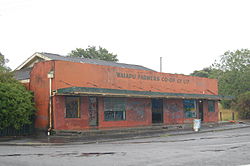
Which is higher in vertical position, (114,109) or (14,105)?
(14,105)

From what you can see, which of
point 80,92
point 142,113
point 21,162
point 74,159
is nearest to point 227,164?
point 74,159

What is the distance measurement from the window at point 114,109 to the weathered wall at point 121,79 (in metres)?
1.07

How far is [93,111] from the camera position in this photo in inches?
888

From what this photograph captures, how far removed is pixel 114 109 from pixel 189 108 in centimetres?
1000

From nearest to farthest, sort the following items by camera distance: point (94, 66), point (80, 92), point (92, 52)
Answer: point (80, 92) < point (94, 66) < point (92, 52)

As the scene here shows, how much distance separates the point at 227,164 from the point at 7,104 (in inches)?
560

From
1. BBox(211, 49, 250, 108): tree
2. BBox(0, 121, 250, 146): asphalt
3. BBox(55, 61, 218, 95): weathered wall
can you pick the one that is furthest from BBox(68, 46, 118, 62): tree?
BBox(0, 121, 250, 146): asphalt

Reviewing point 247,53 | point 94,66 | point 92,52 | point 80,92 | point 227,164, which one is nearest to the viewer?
point 227,164

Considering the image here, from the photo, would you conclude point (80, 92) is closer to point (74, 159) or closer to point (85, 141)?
point (85, 141)

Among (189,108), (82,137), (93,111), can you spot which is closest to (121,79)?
(93,111)

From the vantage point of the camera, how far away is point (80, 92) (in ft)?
63.9

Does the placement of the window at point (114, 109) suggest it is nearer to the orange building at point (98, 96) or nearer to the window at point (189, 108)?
the orange building at point (98, 96)

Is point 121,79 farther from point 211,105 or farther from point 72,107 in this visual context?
point 211,105

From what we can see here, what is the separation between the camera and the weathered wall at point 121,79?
21188 mm
